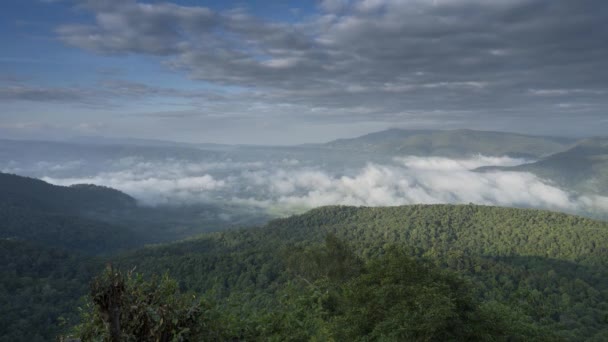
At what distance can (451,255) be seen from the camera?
78.0m

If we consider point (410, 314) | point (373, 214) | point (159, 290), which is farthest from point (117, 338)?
point (373, 214)

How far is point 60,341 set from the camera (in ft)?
26.9

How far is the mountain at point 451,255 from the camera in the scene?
47125 millimetres

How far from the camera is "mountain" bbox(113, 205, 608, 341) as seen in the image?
155 ft

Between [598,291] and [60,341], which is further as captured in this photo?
[598,291]

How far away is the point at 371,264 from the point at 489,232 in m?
114

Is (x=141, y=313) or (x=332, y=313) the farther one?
(x=332, y=313)

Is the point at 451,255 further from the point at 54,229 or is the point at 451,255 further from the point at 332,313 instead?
the point at 54,229

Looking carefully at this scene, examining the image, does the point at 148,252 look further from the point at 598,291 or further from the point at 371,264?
the point at 598,291

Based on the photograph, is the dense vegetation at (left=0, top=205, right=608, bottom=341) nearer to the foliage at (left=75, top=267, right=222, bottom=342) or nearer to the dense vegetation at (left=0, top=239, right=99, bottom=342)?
the foliage at (left=75, top=267, right=222, bottom=342)

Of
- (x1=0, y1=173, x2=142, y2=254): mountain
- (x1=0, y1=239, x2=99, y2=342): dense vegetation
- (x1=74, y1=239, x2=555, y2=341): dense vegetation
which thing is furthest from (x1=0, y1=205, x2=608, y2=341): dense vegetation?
(x1=0, y1=173, x2=142, y2=254): mountain


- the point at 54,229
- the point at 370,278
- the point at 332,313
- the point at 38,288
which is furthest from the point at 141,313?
the point at 54,229

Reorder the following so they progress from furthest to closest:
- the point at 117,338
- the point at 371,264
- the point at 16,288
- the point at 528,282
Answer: the point at 16,288 → the point at 528,282 → the point at 371,264 → the point at 117,338

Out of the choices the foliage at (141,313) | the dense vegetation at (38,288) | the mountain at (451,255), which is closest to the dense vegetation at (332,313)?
the foliage at (141,313)
